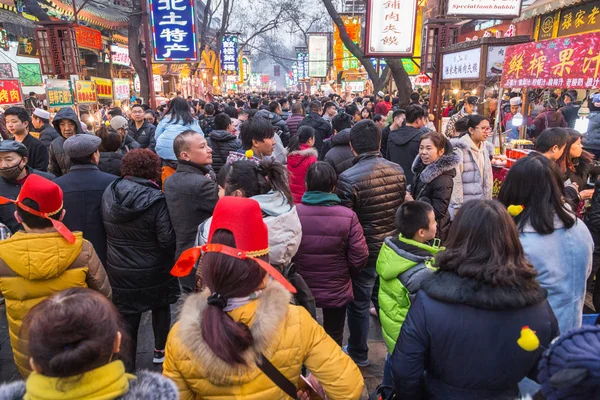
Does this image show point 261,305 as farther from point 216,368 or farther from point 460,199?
point 460,199

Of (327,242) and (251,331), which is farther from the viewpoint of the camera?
(327,242)

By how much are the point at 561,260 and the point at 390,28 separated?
770 cm

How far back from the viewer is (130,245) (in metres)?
2.98

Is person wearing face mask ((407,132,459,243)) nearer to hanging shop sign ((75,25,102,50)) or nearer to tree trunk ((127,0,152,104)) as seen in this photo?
tree trunk ((127,0,152,104))

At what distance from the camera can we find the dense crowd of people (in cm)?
130

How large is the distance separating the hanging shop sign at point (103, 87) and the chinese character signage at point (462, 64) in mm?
7973

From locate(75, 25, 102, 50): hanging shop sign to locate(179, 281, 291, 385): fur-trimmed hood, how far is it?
15853 millimetres

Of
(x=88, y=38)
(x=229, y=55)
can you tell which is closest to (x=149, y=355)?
(x=88, y=38)

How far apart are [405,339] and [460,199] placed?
2.88 meters

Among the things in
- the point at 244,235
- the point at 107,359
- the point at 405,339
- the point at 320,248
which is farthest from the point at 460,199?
the point at 107,359

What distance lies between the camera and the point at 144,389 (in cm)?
130

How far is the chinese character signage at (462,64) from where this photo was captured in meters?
7.00

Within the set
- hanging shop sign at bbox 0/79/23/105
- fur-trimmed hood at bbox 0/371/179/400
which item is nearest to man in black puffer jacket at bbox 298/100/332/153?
hanging shop sign at bbox 0/79/23/105

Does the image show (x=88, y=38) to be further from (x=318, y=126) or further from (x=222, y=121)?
(x=222, y=121)
